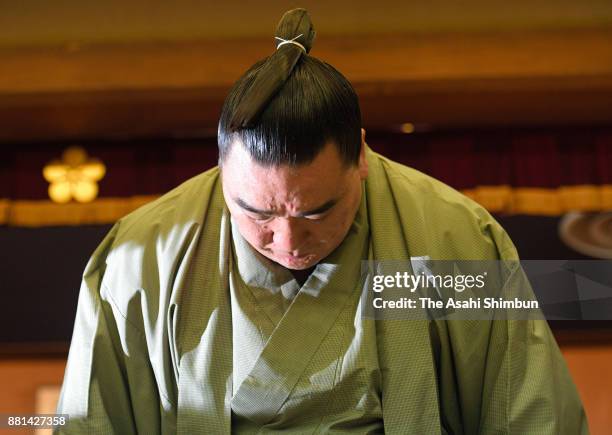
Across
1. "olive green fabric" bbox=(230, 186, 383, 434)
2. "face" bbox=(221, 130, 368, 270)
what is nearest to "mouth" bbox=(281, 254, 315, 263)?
"face" bbox=(221, 130, 368, 270)

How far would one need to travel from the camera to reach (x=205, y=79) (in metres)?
3.95

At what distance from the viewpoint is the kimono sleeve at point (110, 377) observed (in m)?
1.46

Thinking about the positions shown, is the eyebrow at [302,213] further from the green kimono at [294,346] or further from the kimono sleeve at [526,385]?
the kimono sleeve at [526,385]

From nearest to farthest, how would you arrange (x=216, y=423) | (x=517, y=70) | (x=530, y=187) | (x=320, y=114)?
(x=320, y=114) < (x=216, y=423) < (x=517, y=70) < (x=530, y=187)

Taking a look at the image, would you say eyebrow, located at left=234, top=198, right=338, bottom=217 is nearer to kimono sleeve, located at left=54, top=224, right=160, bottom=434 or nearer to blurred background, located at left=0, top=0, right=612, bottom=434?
kimono sleeve, located at left=54, top=224, right=160, bottom=434

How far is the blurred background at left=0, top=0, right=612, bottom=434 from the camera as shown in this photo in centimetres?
325

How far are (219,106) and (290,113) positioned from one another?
9.70 feet

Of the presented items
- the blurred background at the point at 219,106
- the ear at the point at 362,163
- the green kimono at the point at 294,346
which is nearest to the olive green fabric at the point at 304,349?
the green kimono at the point at 294,346

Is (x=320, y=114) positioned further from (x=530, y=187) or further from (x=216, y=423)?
(x=530, y=187)

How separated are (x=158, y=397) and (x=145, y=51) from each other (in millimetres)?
2737

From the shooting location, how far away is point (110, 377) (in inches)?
58.3

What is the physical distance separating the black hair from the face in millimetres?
16

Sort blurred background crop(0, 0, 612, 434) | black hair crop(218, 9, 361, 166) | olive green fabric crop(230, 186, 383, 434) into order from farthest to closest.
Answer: blurred background crop(0, 0, 612, 434), olive green fabric crop(230, 186, 383, 434), black hair crop(218, 9, 361, 166)

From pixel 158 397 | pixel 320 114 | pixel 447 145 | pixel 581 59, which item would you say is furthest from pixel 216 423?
pixel 447 145
